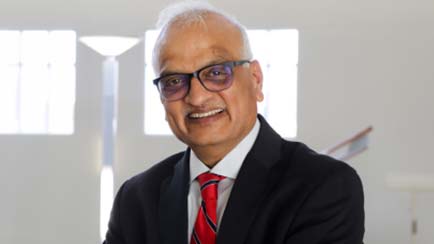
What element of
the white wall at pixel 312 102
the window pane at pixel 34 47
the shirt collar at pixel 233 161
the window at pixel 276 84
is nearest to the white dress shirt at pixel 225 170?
the shirt collar at pixel 233 161

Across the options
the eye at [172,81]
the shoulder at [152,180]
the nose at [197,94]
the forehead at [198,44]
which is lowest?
the shoulder at [152,180]

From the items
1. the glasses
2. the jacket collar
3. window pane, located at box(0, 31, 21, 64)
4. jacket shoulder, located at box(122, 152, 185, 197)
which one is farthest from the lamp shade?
the glasses

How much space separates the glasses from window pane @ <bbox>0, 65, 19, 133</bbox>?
989 cm

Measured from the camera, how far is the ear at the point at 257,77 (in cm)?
144

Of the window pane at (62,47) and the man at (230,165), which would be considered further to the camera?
the window pane at (62,47)

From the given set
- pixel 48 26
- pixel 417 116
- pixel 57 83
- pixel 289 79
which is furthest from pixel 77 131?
pixel 417 116

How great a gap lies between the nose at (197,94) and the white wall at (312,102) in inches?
353

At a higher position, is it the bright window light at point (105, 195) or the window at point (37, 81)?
the window at point (37, 81)

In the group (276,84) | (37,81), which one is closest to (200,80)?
(276,84)

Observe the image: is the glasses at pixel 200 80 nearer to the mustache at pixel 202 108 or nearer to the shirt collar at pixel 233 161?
the mustache at pixel 202 108

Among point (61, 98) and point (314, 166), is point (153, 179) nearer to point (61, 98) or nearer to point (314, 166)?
point (314, 166)

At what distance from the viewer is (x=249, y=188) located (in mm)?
1396

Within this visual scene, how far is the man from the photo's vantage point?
1323 millimetres

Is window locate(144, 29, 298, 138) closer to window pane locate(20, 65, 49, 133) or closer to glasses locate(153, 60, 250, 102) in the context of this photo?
window pane locate(20, 65, 49, 133)
